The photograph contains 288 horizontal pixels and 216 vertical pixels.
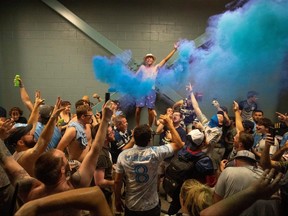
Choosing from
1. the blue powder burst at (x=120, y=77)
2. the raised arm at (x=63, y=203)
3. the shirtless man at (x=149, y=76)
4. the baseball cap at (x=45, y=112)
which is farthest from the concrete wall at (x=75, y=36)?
the raised arm at (x=63, y=203)

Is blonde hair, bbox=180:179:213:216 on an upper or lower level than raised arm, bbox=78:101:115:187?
lower

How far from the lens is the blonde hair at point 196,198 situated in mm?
2082

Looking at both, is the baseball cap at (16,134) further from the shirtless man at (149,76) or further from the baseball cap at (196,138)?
the shirtless man at (149,76)

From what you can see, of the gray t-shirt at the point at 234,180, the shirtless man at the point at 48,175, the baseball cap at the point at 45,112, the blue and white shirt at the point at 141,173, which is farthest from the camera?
the baseball cap at the point at 45,112

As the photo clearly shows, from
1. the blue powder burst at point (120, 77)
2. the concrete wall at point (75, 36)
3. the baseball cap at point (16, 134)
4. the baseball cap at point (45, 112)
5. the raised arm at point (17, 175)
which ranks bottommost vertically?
the raised arm at point (17, 175)

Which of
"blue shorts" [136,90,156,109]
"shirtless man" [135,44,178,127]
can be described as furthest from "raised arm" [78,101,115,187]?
"blue shorts" [136,90,156,109]

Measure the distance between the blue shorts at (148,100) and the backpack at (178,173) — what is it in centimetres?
411

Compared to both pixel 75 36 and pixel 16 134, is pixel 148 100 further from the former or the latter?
pixel 16 134

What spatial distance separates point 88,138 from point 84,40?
15.2ft

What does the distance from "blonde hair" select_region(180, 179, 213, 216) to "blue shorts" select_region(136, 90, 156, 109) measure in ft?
16.8

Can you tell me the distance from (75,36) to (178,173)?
5885mm

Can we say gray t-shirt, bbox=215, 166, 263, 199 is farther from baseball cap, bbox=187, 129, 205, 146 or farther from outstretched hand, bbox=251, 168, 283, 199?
outstretched hand, bbox=251, 168, 283, 199

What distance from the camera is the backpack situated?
3146 millimetres

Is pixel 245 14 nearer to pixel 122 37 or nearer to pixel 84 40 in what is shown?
pixel 122 37
